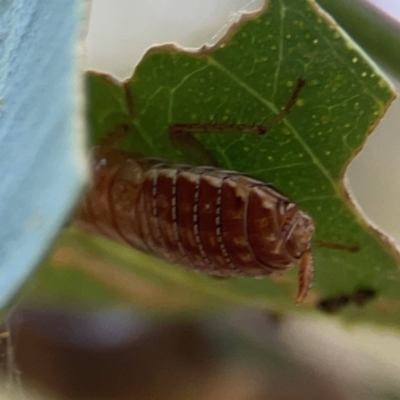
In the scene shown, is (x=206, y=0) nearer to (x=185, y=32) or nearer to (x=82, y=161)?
(x=185, y=32)

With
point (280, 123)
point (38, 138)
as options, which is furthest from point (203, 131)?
point (38, 138)

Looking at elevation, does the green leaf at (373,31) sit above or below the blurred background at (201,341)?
above

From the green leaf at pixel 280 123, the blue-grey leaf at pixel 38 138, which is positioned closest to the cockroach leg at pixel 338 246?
the green leaf at pixel 280 123

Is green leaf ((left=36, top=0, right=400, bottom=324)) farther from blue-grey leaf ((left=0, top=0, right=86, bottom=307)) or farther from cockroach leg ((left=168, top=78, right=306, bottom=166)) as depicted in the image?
blue-grey leaf ((left=0, top=0, right=86, bottom=307))

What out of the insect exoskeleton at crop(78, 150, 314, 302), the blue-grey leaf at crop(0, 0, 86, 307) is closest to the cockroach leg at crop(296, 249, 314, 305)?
the insect exoskeleton at crop(78, 150, 314, 302)

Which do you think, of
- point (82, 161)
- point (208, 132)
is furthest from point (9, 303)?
point (208, 132)

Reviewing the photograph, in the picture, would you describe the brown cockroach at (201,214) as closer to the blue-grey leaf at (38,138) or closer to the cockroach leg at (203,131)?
the cockroach leg at (203,131)
